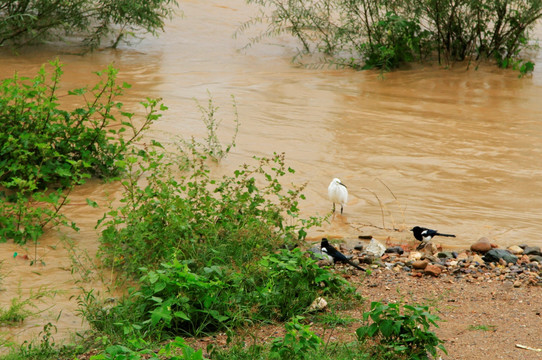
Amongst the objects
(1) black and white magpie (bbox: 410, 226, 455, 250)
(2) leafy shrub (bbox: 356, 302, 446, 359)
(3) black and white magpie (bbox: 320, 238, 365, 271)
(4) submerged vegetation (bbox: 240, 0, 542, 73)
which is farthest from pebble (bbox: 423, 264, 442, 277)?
(4) submerged vegetation (bbox: 240, 0, 542, 73)

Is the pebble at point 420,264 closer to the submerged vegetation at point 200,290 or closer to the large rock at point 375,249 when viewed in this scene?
the large rock at point 375,249

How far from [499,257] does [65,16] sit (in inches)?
383

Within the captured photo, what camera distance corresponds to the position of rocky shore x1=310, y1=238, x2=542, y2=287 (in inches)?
209

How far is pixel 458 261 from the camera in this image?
5.62 metres

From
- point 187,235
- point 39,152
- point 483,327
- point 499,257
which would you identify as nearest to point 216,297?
point 187,235

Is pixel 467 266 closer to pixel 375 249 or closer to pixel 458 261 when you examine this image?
pixel 458 261

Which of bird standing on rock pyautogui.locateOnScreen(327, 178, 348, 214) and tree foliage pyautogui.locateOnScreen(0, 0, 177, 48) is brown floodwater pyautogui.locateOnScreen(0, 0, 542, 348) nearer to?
bird standing on rock pyautogui.locateOnScreen(327, 178, 348, 214)

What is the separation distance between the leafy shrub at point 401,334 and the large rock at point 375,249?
72.9 inches

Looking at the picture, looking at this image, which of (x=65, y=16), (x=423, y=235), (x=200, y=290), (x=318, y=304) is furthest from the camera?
(x=65, y=16)

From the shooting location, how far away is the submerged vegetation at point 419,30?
41.1 ft

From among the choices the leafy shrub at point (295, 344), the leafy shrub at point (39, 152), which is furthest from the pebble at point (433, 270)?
the leafy shrub at point (39, 152)

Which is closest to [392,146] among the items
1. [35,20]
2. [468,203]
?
[468,203]

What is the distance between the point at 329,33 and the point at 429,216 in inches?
308

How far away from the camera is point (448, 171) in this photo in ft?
27.1
